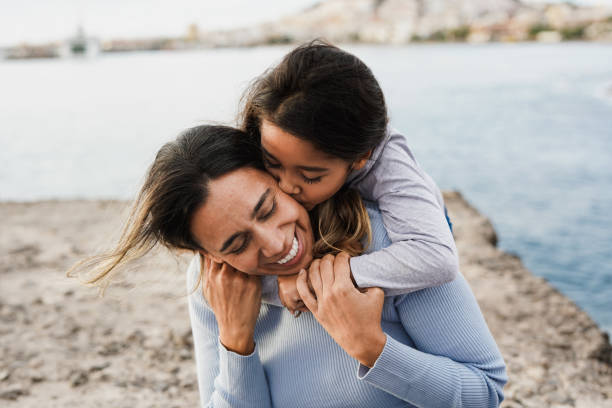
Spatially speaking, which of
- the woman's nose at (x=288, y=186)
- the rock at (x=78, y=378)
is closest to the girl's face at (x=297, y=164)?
the woman's nose at (x=288, y=186)

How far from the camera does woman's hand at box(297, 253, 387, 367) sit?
1.20 metres

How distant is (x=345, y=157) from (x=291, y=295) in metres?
0.38

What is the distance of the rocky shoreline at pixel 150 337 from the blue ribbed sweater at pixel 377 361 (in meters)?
0.66

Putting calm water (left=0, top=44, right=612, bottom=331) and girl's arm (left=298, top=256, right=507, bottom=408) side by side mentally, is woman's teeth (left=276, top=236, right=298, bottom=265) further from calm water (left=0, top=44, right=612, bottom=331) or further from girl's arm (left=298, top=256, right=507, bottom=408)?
calm water (left=0, top=44, right=612, bottom=331)

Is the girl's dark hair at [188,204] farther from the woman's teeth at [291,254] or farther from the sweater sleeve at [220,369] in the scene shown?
the sweater sleeve at [220,369]

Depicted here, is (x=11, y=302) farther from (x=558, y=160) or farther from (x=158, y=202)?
(x=558, y=160)

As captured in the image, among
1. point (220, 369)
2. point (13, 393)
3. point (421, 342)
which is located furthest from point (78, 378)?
point (421, 342)

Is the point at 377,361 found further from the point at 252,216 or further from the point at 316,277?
the point at 252,216

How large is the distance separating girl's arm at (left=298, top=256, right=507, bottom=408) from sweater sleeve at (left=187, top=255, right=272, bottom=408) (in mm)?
261

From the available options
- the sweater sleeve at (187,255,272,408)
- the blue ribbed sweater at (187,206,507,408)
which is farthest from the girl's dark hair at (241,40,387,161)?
the sweater sleeve at (187,255,272,408)

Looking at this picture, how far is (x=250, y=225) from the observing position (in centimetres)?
129

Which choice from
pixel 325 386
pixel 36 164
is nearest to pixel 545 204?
pixel 325 386

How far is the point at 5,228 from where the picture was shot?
5.92m

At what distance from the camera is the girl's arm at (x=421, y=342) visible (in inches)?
47.0
